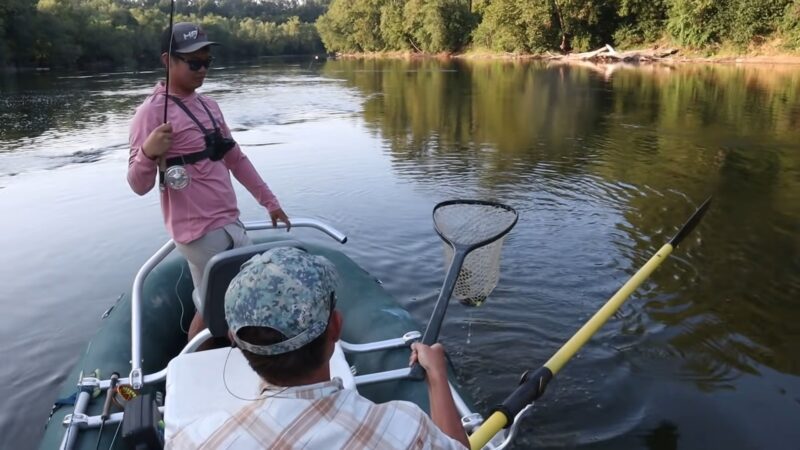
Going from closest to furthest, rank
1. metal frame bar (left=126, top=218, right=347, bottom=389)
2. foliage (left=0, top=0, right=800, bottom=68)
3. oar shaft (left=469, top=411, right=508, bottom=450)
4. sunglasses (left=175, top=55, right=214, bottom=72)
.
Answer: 1. oar shaft (left=469, top=411, right=508, bottom=450)
2. metal frame bar (left=126, top=218, right=347, bottom=389)
3. sunglasses (left=175, top=55, right=214, bottom=72)
4. foliage (left=0, top=0, right=800, bottom=68)

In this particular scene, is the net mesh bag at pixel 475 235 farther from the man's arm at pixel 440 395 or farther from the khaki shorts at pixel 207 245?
the man's arm at pixel 440 395

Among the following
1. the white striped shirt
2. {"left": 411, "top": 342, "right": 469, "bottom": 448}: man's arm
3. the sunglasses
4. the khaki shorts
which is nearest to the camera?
the white striped shirt

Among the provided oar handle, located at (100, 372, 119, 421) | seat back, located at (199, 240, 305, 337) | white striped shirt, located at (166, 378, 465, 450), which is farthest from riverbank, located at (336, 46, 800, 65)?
white striped shirt, located at (166, 378, 465, 450)

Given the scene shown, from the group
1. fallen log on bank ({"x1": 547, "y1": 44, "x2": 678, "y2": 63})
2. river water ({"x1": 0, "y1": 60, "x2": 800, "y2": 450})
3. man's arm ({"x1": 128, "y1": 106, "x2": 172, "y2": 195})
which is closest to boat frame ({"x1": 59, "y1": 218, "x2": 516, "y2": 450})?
man's arm ({"x1": 128, "y1": 106, "x2": 172, "y2": 195})

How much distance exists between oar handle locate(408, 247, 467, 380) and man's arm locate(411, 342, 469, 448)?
1.45 ft

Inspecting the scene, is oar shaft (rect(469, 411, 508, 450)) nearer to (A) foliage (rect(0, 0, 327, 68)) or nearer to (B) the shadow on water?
(B) the shadow on water

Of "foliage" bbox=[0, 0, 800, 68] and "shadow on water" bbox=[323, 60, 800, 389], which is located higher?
"foliage" bbox=[0, 0, 800, 68]

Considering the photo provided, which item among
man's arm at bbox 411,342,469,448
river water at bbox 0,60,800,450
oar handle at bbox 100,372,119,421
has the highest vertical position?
man's arm at bbox 411,342,469,448

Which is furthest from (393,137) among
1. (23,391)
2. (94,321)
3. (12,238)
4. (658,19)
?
(658,19)

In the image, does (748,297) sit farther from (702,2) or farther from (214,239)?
(702,2)

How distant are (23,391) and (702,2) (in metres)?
42.0

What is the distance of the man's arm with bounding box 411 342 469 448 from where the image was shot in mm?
1757

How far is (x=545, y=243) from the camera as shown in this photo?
728cm

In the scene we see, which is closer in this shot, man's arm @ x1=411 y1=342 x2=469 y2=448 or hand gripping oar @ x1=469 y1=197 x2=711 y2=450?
man's arm @ x1=411 y1=342 x2=469 y2=448
